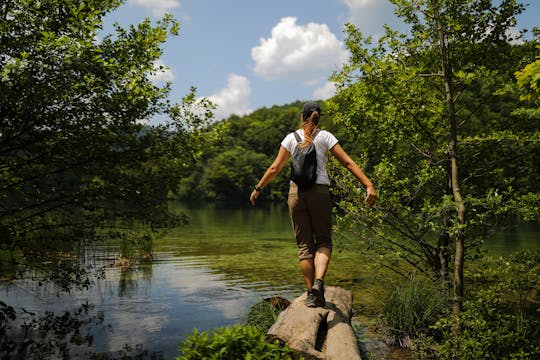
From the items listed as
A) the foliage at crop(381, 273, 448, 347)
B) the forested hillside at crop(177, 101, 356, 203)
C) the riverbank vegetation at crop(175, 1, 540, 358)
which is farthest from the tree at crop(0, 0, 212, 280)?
the forested hillside at crop(177, 101, 356, 203)

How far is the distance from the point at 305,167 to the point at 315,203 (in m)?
0.47

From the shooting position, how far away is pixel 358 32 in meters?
8.60

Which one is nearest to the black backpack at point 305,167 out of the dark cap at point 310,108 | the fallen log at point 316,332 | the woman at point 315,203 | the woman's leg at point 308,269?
the woman at point 315,203

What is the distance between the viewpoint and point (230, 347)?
3.94m

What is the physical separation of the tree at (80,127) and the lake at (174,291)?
205cm

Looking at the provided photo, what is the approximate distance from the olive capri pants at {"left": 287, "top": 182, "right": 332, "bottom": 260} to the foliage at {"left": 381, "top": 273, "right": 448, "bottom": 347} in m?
2.70

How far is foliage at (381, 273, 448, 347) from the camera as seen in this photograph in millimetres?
7387

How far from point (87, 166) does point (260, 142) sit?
10758cm

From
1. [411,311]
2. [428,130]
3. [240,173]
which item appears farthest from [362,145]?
[240,173]

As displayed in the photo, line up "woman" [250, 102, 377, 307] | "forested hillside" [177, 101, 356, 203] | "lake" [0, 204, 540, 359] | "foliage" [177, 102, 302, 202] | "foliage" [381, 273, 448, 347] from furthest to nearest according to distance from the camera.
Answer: "foliage" [177, 102, 302, 202] < "forested hillside" [177, 101, 356, 203] < "lake" [0, 204, 540, 359] < "foliage" [381, 273, 448, 347] < "woman" [250, 102, 377, 307]

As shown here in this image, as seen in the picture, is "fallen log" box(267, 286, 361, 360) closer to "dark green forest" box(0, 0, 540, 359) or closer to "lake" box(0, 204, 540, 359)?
"dark green forest" box(0, 0, 540, 359)

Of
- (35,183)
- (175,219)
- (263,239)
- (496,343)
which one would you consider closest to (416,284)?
(496,343)

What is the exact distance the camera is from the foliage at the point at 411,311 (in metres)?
7.39

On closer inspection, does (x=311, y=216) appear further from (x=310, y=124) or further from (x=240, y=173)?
(x=240, y=173)
